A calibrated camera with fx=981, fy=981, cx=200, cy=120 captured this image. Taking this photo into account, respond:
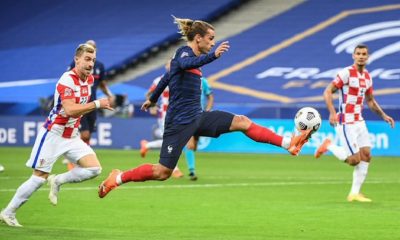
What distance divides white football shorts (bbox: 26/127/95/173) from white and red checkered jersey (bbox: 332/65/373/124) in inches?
183

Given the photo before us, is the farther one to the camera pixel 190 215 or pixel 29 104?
pixel 29 104

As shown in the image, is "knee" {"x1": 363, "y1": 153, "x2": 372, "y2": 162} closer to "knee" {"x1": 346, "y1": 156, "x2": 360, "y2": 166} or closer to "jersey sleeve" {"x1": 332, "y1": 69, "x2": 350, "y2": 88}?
"knee" {"x1": 346, "y1": 156, "x2": 360, "y2": 166}

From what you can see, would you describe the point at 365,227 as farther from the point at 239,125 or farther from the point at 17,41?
the point at 17,41

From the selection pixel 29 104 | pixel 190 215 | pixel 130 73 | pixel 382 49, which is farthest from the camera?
pixel 130 73

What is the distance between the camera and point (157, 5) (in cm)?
3775

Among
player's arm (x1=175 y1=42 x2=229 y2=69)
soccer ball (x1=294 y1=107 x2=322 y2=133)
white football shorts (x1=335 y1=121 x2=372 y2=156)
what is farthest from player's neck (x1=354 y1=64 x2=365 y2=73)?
player's arm (x1=175 y1=42 x2=229 y2=69)

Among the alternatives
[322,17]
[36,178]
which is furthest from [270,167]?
[322,17]

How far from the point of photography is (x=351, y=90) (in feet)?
47.4

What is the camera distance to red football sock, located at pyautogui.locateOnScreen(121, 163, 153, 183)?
37.2ft

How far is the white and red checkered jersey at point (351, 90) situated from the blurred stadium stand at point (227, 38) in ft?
42.8

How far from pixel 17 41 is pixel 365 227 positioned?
2928 centimetres

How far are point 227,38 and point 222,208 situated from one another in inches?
906

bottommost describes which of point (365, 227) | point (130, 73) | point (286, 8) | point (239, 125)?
point (365, 227)

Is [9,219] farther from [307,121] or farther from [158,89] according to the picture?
[307,121]
